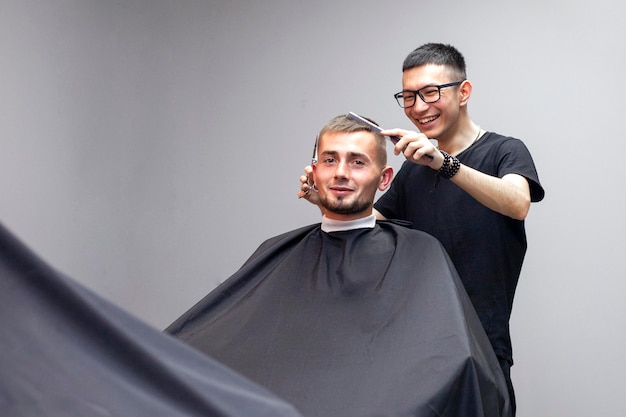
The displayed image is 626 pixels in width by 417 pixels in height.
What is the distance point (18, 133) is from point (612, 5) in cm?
262

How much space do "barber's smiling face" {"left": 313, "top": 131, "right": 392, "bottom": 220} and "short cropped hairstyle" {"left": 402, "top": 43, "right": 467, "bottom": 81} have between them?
0.36 m

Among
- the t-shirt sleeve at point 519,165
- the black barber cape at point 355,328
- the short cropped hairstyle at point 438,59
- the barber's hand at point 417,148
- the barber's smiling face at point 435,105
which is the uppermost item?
the short cropped hairstyle at point 438,59

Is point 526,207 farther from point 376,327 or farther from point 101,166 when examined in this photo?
point 101,166

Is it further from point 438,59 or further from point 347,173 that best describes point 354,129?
point 438,59

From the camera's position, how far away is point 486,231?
8.34ft

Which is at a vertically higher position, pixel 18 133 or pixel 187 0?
pixel 187 0

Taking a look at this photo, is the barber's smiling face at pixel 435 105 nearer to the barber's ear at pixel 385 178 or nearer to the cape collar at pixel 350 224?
the barber's ear at pixel 385 178

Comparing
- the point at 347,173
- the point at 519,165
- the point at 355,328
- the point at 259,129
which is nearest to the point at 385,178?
the point at 347,173

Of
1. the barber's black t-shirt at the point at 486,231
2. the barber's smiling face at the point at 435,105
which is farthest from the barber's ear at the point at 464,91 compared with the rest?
the barber's black t-shirt at the point at 486,231

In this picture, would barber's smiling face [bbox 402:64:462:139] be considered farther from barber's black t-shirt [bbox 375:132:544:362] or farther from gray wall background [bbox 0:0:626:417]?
gray wall background [bbox 0:0:626:417]

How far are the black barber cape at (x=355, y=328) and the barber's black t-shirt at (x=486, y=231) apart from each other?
178 millimetres

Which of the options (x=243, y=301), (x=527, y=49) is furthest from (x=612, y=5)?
(x=243, y=301)

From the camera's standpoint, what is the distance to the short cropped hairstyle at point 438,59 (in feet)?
8.70

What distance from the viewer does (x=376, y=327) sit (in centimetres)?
210
